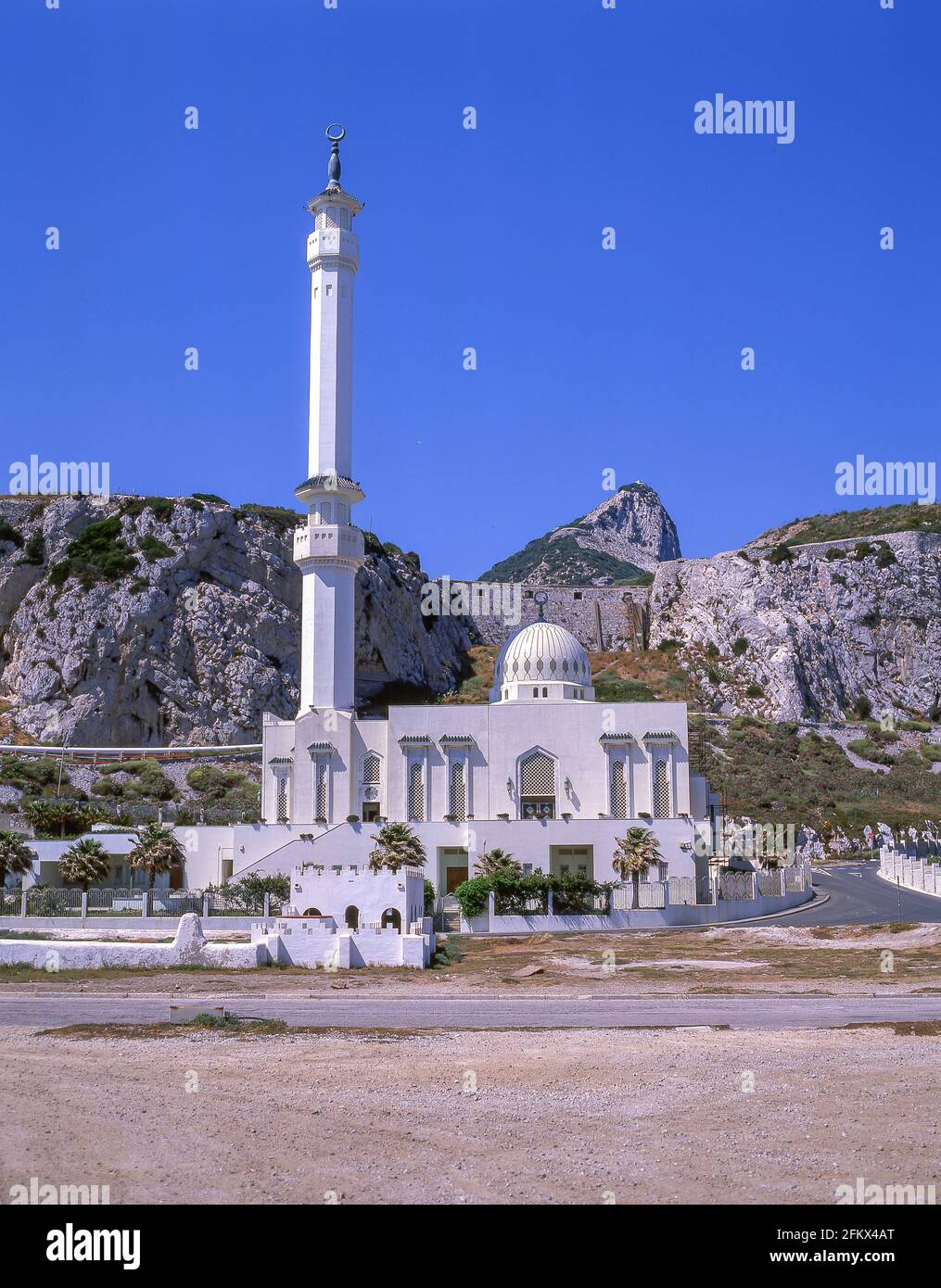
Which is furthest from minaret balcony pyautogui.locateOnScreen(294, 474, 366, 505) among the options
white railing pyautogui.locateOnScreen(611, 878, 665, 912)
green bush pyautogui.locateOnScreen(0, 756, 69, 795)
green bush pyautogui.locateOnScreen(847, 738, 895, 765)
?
green bush pyautogui.locateOnScreen(847, 738, 895, 765)

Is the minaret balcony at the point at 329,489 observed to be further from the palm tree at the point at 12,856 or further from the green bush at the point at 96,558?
the green bush at the point at 96,558

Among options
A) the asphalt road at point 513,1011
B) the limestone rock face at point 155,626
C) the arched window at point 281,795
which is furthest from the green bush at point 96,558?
the asphalt road at point 513,1011

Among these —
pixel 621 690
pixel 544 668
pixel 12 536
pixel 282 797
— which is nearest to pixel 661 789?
pixel 544 668

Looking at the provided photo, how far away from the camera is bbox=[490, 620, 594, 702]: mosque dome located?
56812 mm

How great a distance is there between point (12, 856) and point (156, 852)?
17.8 ft

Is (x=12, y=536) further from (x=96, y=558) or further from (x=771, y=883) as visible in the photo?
(x=771, y=883)

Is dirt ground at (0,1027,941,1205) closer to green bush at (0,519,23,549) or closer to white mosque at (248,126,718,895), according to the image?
white mosque at (248,126,718,895)

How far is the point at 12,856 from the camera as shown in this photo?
4403cm

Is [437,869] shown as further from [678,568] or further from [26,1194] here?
[678,568]

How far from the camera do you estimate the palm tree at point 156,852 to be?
42656 millimetres

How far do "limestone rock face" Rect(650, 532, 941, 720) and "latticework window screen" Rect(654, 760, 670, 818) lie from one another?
2180 inches

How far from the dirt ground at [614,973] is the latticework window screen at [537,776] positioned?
14085mm

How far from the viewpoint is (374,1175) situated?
11.9 metres

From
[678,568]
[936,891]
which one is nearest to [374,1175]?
[936,891]
